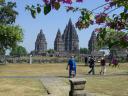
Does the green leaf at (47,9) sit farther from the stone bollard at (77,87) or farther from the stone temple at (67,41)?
the stone temple at (67,41)

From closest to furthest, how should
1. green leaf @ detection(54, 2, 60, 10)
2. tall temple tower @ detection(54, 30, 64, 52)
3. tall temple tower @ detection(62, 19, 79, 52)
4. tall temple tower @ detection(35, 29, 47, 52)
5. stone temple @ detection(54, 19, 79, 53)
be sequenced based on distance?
green leaf @ detection(54, 2, 60, 10), tall temple tower @ detection(62, 19, 79, 52), stone temple @ detection(54, 19, 79, 53), tall temple tower @ detection(54, 30, 64, 52), tall temple tower @ detection(35, 29, 47, 52)

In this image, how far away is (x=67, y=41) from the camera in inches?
6604

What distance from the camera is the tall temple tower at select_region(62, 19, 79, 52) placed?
16088cm

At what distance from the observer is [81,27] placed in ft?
18.9

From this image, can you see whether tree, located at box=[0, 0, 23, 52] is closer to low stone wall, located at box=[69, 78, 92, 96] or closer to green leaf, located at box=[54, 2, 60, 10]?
low stone wall, located at box=[69, 78, 92, 96]

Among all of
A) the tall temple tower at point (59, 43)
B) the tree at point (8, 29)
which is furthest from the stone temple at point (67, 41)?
the tree at point (8, 29)

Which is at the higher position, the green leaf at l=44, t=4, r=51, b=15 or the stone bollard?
the green leaf at l=44, t=4, r=51, b=15

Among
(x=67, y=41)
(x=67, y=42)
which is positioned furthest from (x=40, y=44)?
(x=67, y=41)

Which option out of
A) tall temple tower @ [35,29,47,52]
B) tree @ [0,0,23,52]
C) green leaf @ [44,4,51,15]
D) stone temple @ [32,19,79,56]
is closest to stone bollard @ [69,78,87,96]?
green leaf @ [44,4,51,15]

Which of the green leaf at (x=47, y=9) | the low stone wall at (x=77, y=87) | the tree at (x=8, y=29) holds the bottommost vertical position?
the low stone wall at (x=77, y=87)

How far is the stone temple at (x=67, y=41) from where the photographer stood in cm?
16282

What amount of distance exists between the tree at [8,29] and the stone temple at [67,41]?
10052 centimetres

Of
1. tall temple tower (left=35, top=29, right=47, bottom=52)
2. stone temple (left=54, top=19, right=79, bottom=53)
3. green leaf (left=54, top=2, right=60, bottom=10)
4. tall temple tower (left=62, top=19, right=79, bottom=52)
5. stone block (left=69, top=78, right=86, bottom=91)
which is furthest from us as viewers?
tall temple tower (left=35, top=29, right=47, bottom=52)

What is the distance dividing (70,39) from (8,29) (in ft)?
367
